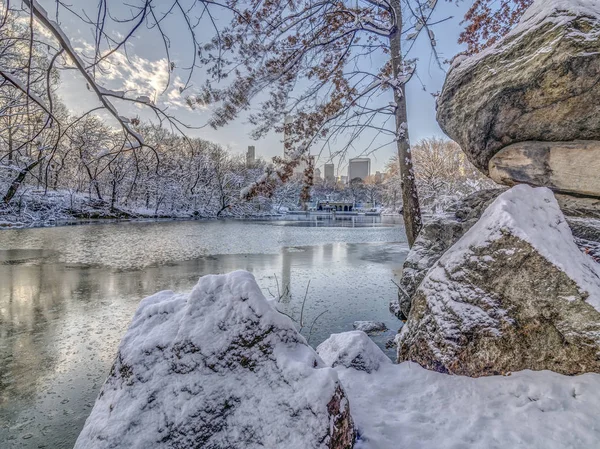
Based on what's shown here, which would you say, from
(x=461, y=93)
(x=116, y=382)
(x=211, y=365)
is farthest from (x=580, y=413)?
(x=461, y=93)

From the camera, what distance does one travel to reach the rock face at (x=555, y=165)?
312 cm

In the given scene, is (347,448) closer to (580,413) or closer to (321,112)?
(580,413)

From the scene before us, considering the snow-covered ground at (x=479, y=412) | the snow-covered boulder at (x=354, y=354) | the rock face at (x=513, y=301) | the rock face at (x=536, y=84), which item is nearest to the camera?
the snow-covered ground at (x=479, y=412)

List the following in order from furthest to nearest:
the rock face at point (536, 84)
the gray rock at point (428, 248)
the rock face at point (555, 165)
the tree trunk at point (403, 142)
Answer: the tree trunk at point (403, 142) < the gray rock at point (428, 248) < the rock face at point (555, 165) < the rock face at point (536, 84)

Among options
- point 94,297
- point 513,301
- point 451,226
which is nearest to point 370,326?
point 451,226

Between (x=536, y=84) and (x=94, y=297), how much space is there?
7529mm

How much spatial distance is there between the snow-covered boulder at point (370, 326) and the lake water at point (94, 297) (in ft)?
0.37

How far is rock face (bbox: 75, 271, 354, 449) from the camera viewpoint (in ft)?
5.22

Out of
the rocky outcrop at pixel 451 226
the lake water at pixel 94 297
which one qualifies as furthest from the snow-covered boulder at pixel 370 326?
the rocky outcrop at pixel 451 226

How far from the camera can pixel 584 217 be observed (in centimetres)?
318

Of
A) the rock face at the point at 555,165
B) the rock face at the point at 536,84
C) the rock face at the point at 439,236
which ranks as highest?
the rock face at the point at 536,84

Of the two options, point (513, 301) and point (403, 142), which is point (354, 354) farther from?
point (403, 142)

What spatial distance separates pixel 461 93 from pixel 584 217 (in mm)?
1964

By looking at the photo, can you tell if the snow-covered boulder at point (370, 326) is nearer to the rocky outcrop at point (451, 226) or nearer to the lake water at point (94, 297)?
the lake water at point (94, 297)
